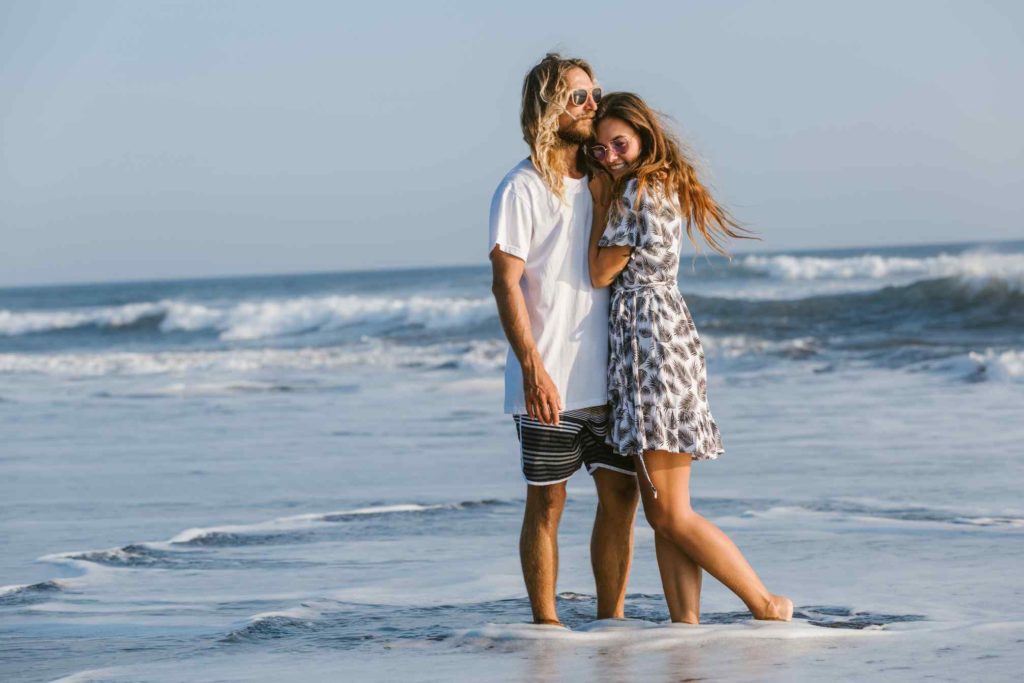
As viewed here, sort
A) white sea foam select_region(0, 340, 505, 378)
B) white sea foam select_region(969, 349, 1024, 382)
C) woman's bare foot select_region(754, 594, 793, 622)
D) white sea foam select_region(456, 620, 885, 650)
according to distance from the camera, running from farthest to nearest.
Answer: white sea foam select_region(0, 340, 505, 378), white sea foam select_region(969, 349, 1024, 382), woman's bare foot select_region(754, 594, 793, 622), white sea foam select_region(456, 620, 885, 650)

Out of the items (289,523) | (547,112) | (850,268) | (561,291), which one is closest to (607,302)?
(561,291)

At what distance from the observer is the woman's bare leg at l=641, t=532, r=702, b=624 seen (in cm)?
375

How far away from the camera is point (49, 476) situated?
25.0 ft

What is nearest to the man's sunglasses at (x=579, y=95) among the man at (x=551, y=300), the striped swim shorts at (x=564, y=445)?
the man at (x=551, y=300)

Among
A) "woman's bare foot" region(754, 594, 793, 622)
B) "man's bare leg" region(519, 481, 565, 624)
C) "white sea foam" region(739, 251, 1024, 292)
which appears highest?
"white sea foam" region(739, 251, 1024, 292)

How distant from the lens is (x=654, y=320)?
3562 mm

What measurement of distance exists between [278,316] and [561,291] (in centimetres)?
2673

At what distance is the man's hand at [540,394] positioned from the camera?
3.54 metres

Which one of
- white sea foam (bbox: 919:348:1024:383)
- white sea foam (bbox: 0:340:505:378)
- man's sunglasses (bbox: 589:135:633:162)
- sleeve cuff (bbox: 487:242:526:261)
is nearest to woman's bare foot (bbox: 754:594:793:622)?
sleeve cuff (bbox: 487:242:526:261)

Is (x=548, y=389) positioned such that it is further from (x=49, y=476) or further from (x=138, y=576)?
(x=49, y=476)

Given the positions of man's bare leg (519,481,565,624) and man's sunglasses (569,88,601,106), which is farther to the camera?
man's bare leg (519,481,565,624)

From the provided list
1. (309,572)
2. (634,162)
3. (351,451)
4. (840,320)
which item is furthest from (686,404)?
(840,320)

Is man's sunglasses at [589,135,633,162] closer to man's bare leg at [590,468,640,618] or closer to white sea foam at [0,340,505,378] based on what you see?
man's bare leg at [590,468,640,618]

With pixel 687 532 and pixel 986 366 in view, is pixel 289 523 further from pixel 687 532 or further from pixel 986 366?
pixel 986 366
